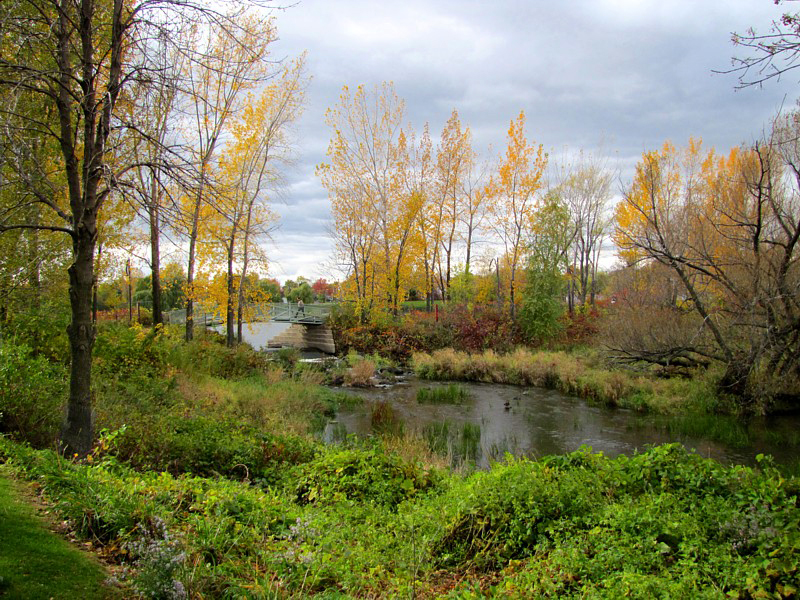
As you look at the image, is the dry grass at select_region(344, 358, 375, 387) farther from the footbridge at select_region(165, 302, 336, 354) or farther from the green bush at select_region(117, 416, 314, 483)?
the green bush at select_region(117, 416, 314, 483)

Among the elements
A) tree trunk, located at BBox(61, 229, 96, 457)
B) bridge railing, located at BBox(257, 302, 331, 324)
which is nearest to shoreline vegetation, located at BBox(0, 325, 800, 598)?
tree trunk, located at BBox(61, 229, 96, 457)

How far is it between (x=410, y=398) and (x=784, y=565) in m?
14.1

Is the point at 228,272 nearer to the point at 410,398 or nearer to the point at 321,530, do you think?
the point at 410,398

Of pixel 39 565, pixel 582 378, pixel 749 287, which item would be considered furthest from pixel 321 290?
pixel 39 565

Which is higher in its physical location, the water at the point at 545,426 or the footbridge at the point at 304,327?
the footbridge at the point at 304,327

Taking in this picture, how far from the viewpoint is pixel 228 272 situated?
19203 millimetres

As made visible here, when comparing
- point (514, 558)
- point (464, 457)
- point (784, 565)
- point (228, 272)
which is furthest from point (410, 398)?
point (784, 565)

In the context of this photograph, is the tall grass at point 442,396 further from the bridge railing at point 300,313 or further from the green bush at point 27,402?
the bridge railing at point 300,313

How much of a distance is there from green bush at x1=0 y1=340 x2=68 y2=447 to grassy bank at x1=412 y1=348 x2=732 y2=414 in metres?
14.5

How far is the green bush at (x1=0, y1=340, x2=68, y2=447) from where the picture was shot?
6.11 meters

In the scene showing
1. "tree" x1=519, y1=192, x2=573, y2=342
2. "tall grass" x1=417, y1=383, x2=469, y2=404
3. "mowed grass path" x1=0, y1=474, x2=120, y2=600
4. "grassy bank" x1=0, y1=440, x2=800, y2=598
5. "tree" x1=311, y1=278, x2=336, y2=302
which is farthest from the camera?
"tree" x1=311, y1=278, x2=336, y2=302

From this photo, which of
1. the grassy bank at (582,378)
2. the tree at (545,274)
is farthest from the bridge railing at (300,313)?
the tree at (545,274)

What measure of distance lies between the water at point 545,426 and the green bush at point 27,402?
6.31 metres

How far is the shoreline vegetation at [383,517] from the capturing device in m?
3.46
